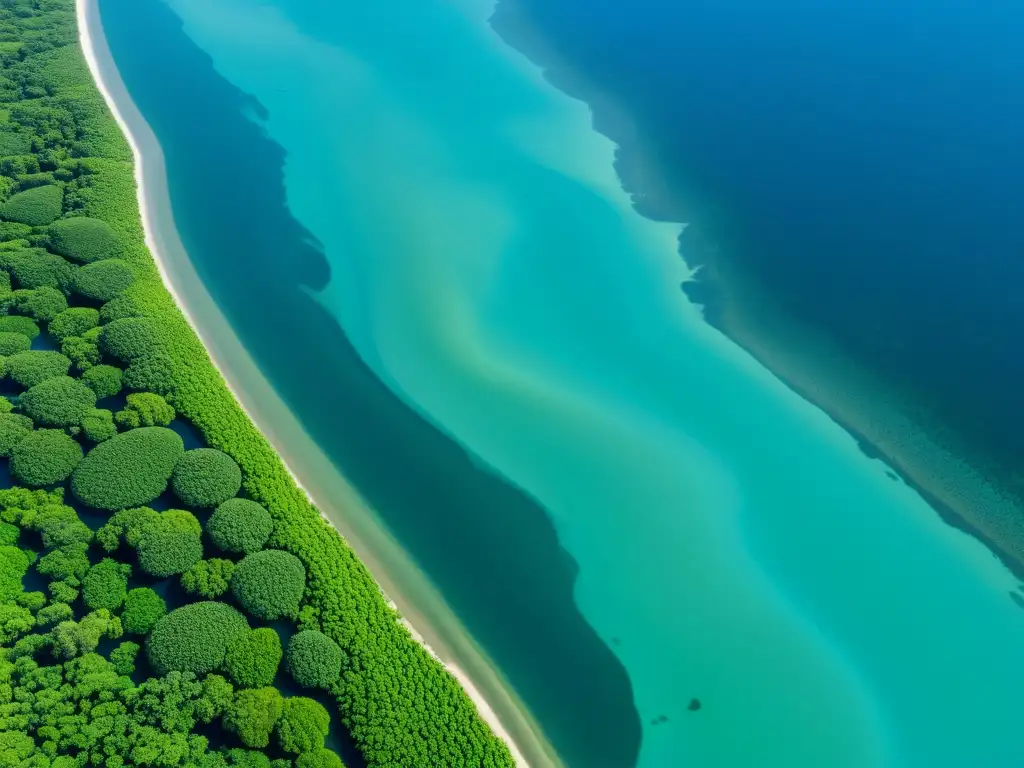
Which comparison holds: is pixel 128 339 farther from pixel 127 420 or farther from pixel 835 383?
pixel 835 383

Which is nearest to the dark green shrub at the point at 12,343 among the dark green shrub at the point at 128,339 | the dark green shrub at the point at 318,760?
the dark green shrub at the point at 128,339

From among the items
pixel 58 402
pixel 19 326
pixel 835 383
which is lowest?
pixel 19 326

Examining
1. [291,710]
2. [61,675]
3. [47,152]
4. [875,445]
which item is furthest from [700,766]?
[47,152]

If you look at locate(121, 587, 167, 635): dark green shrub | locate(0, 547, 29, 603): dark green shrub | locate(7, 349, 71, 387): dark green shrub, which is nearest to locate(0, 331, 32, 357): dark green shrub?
locate(7, 349, 71, 387): dark green shrub

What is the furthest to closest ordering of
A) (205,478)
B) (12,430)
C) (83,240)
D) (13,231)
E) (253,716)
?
(13,231), (83,240), (12,430), (205,478), (253,716)

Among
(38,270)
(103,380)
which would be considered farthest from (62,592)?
(38,270)

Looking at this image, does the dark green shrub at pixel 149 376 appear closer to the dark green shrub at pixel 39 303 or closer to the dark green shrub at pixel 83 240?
the dark green shrub at pixel 39 303

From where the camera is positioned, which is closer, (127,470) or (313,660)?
(313,660)
